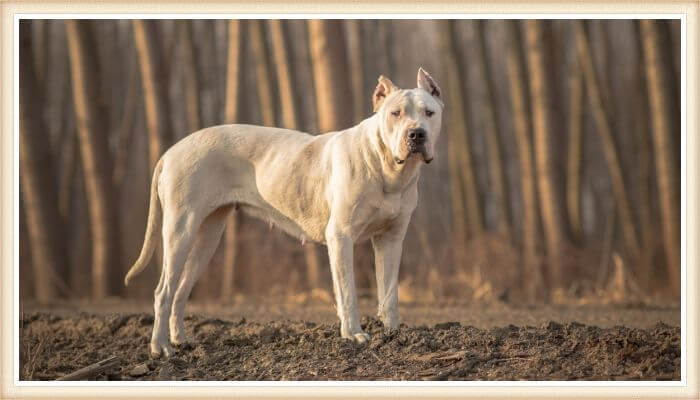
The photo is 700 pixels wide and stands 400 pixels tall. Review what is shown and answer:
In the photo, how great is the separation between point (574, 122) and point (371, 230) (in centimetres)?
1199

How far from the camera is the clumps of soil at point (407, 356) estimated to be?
19.7ft

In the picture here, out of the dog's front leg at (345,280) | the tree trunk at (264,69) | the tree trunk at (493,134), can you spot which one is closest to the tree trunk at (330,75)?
the tree trunk at (264,69)

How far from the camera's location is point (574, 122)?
18.0 meters

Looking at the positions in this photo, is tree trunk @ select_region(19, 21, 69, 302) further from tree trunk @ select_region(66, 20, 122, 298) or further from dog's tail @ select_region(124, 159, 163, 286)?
dog's tail @ select_region(124, 159, 163, 286)

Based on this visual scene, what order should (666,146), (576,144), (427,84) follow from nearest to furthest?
1. (427,84)
2. (666,146)
3. (576,144)

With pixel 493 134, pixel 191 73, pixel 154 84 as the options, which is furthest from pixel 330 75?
pixel 493 134

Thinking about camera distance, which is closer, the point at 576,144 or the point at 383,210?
the point at 383,210

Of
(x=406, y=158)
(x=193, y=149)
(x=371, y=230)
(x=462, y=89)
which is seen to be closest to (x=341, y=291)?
(x=371, y=230)

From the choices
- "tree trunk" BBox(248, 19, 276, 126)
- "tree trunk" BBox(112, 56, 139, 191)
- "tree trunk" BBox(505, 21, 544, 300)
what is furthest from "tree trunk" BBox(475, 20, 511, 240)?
"tree trunk" BBox(112, 56, 139, 191)

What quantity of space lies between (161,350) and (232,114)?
934cm

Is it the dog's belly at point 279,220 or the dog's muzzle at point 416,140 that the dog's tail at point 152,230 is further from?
the dog's muzzle at point 416,140

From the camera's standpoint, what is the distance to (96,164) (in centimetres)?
1562

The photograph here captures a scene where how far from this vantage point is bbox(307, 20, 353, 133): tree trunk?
13648mm

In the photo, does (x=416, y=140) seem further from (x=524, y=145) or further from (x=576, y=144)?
(x=576, y=144)
